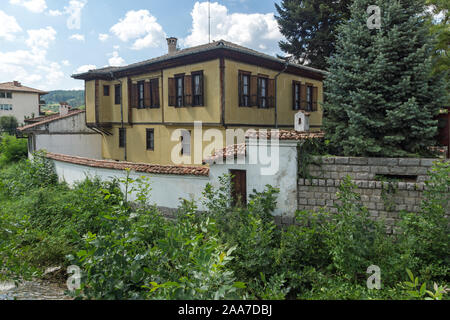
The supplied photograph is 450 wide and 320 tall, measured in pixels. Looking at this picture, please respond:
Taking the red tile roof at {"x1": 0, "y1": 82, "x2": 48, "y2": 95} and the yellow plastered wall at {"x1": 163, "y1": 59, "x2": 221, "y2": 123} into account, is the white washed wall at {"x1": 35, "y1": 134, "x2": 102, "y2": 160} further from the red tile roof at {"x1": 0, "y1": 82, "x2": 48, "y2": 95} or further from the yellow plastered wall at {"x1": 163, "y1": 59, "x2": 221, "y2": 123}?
the red tile roof at {"x1": 0, "y1": 82, "x2": 48, "y2": 95}

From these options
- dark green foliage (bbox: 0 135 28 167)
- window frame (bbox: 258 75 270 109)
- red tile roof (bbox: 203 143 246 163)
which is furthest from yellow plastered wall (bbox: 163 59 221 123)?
dark green foliage (bbox: 0 135 28 167)

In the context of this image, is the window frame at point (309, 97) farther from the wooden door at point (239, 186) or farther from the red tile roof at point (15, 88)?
the red tile roof at point (15, 88)

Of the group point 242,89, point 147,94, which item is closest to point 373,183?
point 242,89

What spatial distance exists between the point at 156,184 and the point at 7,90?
43889 millimetres

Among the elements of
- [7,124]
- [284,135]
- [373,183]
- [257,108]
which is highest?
[7,124]

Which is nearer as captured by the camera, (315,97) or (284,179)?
(284,179)

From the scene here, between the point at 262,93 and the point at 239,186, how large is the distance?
7.44m

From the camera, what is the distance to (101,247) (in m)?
4.07

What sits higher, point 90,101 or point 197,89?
point 90,101

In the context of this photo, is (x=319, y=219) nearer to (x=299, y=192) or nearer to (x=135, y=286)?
(x=299, y=192)

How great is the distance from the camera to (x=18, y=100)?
44.8 m

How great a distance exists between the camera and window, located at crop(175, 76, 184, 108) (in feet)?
48.3

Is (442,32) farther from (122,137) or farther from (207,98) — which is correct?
(122,137)
